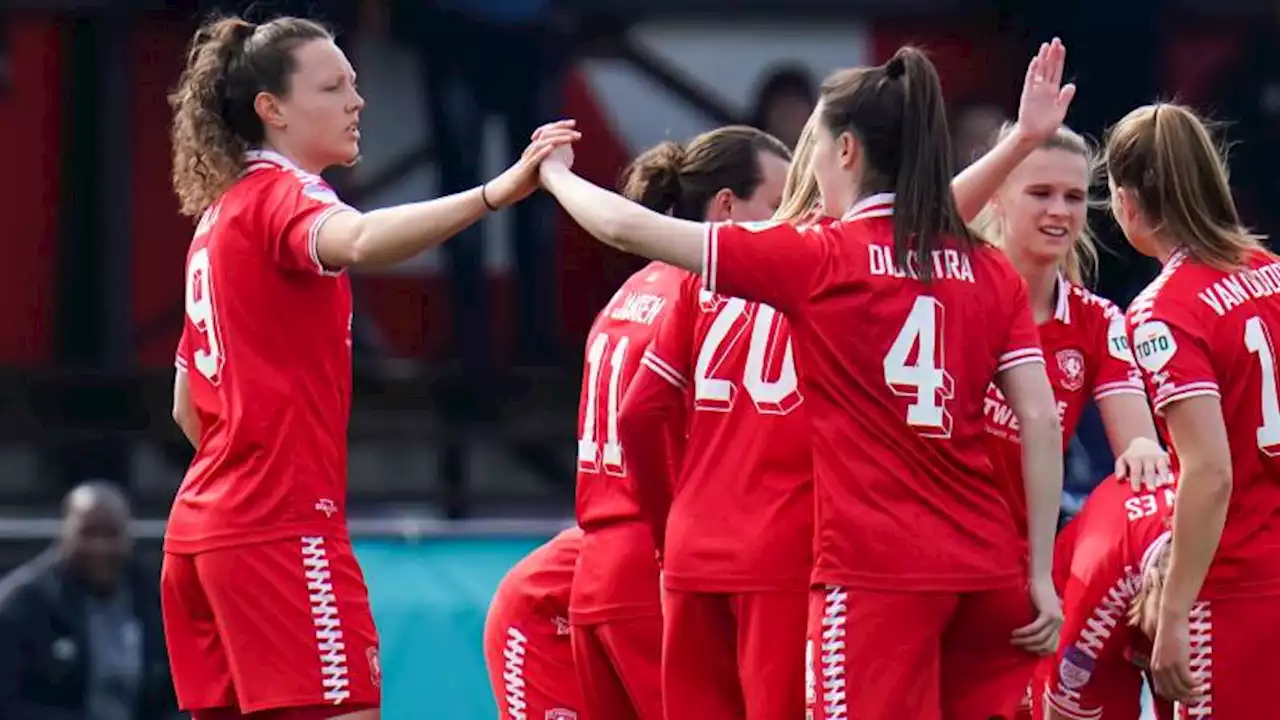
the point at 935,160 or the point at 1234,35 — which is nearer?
the point at 935,160

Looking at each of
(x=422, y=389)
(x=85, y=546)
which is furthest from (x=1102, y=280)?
(x=85, y=546)

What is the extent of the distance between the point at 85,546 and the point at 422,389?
82.4 inches

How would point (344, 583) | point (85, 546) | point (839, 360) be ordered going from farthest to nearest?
1. point (85, 546)
2. point (344, 583)
3. point (839, 360)

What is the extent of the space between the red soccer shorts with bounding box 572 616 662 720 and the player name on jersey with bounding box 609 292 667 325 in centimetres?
71

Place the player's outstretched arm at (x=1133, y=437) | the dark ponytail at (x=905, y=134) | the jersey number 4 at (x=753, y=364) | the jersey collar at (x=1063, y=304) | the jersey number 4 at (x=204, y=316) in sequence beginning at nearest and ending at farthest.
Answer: the dark ponytail at (x=905, y=134), the jersey number 4 at (x=753, y=364), the jersey number 4 at (x=204, y=316), the player's outstretched arm at (x=1133, y=437), the jersey collar at (x=1063, y=304)

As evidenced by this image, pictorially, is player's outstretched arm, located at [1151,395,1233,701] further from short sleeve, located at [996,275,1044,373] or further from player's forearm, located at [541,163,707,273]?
player's forearm, located at [541,163,707,273]

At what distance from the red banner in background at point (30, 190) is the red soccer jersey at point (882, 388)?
643 cm

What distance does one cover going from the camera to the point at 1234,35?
11.2m

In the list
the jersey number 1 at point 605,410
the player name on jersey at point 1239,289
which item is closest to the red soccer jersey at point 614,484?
the jersey number 1 at point 605,410

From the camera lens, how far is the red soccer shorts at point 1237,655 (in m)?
5.68

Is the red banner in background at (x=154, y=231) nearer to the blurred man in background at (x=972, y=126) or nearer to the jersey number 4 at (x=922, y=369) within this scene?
the blurred man in background at (x=972, y=126)

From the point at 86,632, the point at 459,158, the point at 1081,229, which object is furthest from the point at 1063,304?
the point at 459,158

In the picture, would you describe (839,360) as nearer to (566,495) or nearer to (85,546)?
(85,546)

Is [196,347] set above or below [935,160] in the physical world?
below
